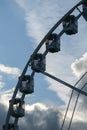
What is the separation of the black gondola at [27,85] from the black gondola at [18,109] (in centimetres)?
→ 98

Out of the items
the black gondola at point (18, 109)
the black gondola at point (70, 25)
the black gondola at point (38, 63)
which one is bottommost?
the black gondola at point (18, 109)

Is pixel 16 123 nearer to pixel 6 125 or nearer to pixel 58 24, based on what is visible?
pixel 6 125

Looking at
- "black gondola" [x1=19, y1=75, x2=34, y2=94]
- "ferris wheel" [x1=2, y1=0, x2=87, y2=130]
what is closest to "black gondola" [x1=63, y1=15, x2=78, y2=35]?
"ferris wheel" [x1=2, y1=0, x2=87, y2=130]

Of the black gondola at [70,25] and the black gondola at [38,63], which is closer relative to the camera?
the black gondola at [70,25]

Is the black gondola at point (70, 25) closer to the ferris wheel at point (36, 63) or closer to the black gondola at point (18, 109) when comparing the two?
the ferris wheel at point (36, 63)

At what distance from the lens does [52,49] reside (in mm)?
38250

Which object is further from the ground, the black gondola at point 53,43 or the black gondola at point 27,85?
the black gondola at point 53,43

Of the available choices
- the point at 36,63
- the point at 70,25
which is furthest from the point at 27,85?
the point at 70,25

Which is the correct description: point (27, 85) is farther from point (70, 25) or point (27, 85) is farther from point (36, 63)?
point (70, 25)

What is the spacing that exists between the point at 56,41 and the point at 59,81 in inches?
217

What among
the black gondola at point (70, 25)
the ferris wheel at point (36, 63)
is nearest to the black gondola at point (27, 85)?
the ferris wheel at point (36, 63)

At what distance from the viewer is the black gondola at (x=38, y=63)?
3816 centimetres

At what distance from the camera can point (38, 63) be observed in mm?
38812

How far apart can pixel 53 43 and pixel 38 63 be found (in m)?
2.15
